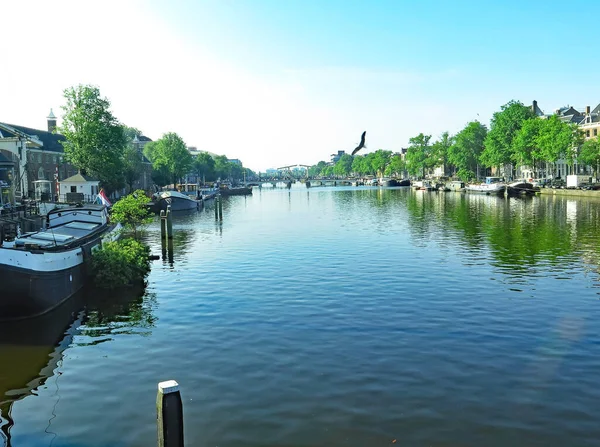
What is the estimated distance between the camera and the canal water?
1289 cm

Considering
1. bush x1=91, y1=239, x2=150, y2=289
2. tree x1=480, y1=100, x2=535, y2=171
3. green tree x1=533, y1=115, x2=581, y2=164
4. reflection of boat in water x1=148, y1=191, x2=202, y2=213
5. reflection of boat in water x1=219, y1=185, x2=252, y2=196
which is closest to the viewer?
bush x1=91, y1=239, x2=150, y2=289

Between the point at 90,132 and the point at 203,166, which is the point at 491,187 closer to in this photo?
the point at 90,132

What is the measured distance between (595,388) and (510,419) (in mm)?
3297

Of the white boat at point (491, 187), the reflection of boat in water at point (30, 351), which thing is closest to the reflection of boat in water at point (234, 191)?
the white boat at point (491, 187)

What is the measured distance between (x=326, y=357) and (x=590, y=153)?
318ft

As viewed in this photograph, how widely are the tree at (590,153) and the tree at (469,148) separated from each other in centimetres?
4616

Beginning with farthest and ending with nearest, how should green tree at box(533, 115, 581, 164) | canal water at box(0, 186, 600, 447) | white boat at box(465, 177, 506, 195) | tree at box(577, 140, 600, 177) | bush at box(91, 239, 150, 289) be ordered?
white boat at box(465, 177, 506, 195) → green tree at box(533, 115, 581, 164) → tree at box(577, 140, 600, 177) → bush at box(91, 239, 150, 289) → canal water at box(0, 186, 600, 447)

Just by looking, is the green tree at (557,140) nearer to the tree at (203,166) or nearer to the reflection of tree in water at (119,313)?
the reflection of tree in water at (119,313)

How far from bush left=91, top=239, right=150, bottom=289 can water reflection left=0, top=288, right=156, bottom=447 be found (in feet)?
2.04

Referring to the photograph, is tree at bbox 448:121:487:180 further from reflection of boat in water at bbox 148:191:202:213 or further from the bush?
the bush

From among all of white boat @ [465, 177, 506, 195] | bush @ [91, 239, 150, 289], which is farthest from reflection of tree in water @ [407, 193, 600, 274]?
white boat @ [465, 177, 506, 195]

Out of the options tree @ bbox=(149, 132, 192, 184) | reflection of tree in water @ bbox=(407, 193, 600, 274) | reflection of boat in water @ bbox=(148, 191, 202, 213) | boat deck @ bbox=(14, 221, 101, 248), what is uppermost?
tree @ bbox=(149, 132, 192, 184)

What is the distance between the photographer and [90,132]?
75312 millimetres

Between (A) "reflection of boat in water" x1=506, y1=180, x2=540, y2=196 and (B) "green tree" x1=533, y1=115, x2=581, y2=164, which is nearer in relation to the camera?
(B) "green tree" x1=533, y1=115, x2=581, y2=164
